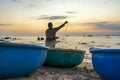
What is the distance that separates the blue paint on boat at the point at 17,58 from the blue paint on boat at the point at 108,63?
1556 millimetres

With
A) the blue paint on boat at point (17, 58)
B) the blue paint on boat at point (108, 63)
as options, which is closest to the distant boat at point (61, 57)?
the blue paint on boat at point (17, 58)

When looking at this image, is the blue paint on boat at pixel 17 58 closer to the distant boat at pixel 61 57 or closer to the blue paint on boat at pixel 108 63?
the blue paint on boat at pixel 108 63

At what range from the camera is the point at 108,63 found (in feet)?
18.9

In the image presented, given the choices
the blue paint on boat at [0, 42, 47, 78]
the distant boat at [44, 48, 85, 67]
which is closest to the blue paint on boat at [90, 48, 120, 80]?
the blue paint on boat at [0, 42, 47, 78]

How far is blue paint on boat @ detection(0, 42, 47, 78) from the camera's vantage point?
18.6 feet

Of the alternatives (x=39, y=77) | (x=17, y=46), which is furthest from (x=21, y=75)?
(x=17, y=46)

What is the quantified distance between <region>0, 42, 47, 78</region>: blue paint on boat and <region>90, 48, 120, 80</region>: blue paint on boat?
5.10 ft

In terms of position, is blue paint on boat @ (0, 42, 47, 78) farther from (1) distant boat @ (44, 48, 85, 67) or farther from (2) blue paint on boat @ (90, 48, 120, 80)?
(1) distant boat @ (44, 48, 85, 67)

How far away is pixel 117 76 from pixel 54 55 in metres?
3.23

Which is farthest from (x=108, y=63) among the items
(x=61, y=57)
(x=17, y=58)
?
(x=61, y=57)

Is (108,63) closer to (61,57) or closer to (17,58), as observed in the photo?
(17,58)

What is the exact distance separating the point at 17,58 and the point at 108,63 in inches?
85.6

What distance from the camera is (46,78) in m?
6.56

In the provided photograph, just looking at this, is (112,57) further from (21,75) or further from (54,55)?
(54,55)
